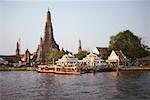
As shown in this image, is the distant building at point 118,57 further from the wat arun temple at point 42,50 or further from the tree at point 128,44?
the wat arun temple at point 42,50

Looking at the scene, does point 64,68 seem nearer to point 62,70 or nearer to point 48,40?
point 62,70

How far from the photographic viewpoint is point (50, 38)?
68.4 meters

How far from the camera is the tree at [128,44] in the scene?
41375 millimetres

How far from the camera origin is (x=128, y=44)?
42062 millimetres

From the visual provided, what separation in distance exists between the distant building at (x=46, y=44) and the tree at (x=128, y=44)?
25917 mm

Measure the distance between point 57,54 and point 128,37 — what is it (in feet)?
47.9

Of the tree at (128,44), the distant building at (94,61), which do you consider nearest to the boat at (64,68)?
the distant building at (94,61)

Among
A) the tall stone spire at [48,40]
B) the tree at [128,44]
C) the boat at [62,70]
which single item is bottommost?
the boat at [62,70]

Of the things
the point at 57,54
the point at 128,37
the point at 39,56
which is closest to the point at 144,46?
the point at 128,37

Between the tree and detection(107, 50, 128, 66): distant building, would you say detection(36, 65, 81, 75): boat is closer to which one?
detection(107, 50, 128, 66): distant building

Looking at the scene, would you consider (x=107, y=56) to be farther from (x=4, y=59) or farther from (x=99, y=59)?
(x=4, y=59)

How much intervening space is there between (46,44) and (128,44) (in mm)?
29166

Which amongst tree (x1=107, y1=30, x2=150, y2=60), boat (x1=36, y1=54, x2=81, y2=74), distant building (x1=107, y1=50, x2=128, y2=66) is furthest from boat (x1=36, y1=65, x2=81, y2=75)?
tree (x1=107, y1=30, x2=150, y2=60)

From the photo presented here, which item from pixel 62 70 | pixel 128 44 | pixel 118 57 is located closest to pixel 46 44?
pixel 128 44
